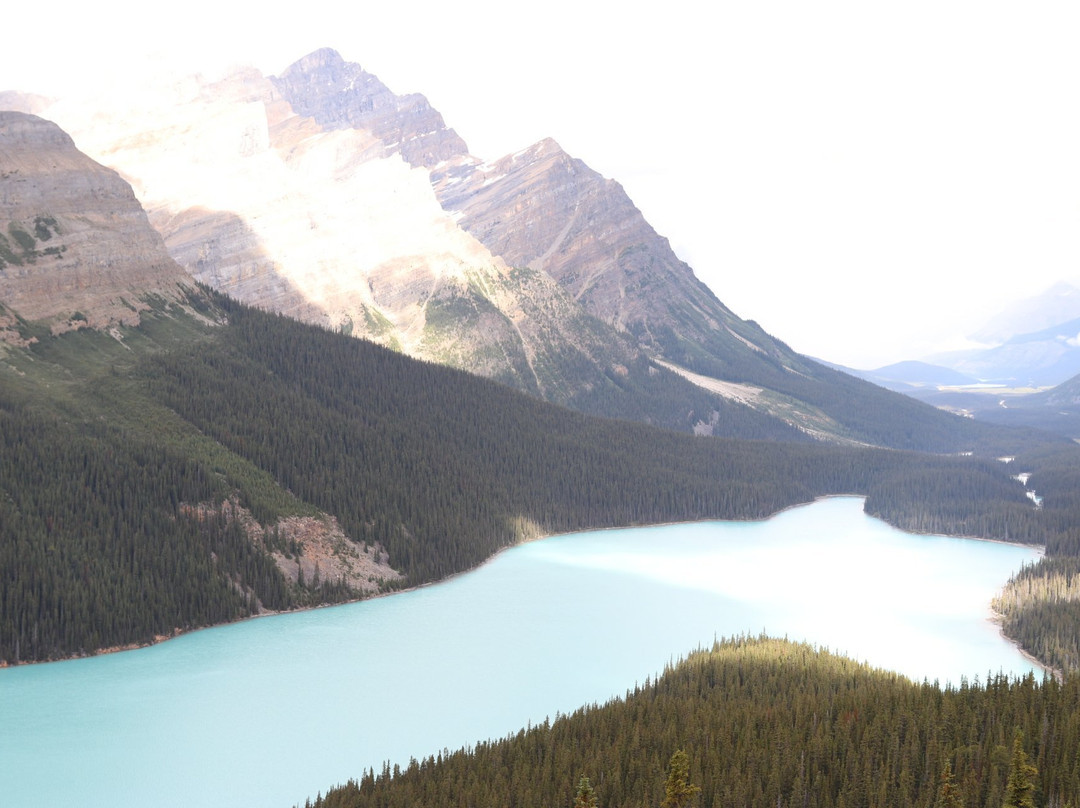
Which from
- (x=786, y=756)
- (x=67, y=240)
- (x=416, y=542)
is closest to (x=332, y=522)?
(x=416, y=542)

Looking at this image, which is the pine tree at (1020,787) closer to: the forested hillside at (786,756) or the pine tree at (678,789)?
the forested hillside at (786,756)

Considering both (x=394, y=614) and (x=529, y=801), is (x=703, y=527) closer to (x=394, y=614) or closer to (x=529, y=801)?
(x=394, y=614)

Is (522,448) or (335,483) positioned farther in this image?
(522,448)

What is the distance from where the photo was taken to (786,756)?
63.0 metres

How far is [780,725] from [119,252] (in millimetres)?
134936

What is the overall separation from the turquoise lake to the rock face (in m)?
65.7

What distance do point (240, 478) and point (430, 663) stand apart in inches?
1550

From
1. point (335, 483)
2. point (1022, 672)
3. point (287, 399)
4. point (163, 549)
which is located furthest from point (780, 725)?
point (287, 399)

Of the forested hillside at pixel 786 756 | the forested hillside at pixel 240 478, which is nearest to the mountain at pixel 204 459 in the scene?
the forested hillside at pixel 240 478

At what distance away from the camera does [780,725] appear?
67.4 m

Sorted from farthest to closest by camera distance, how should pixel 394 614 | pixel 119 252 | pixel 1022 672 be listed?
pixel 119 252 < pixel 394 614 < pixel 1022 672

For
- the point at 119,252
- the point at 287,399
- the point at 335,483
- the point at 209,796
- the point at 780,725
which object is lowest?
the point at 209,796

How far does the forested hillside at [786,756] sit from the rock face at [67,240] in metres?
103

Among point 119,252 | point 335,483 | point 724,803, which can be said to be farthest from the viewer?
point 119,252
